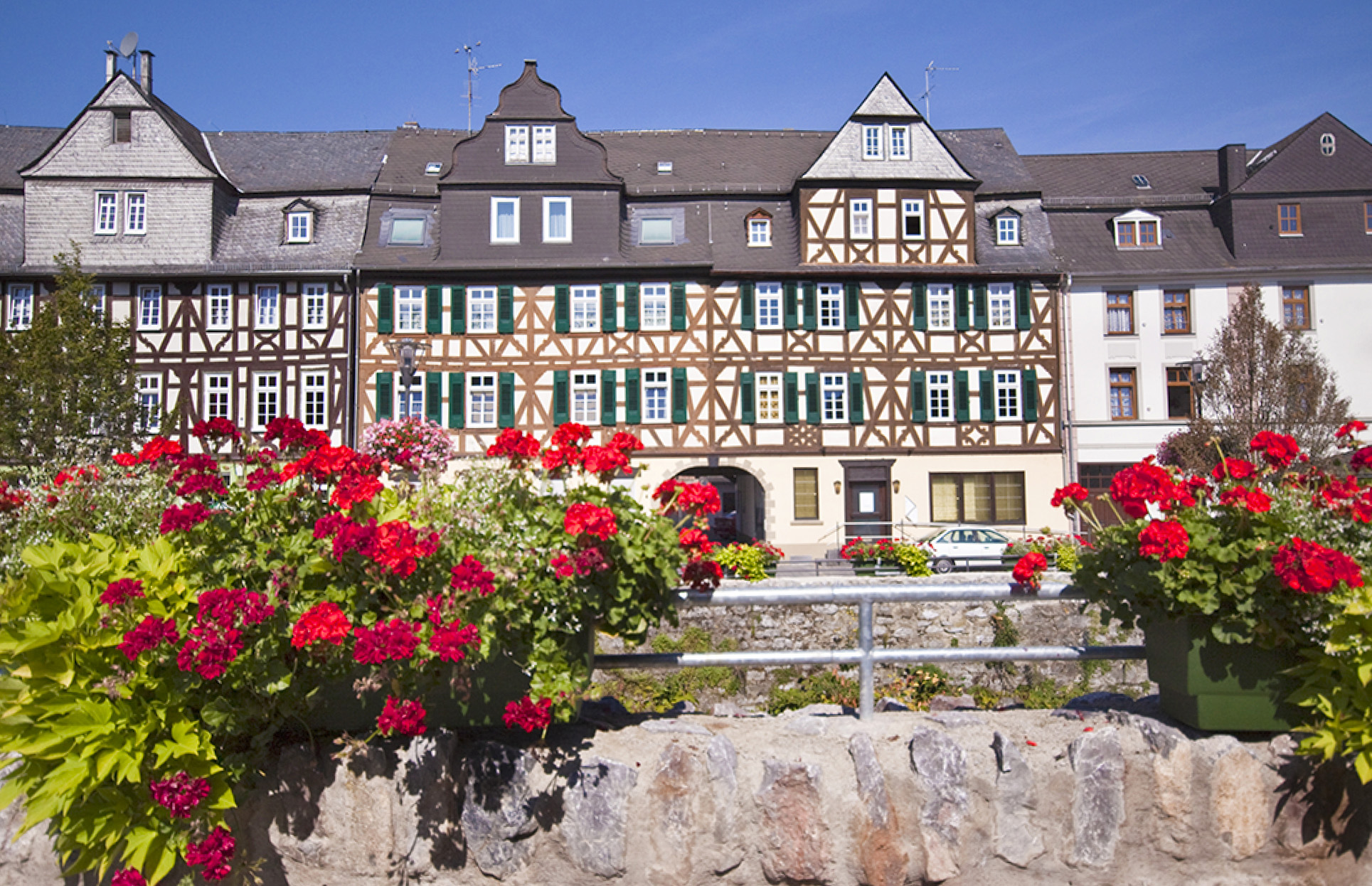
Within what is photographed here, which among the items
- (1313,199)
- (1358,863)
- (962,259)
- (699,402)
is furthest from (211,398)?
(1313,199)

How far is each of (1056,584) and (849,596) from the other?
746 mm

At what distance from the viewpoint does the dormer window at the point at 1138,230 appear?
26172 millimetres

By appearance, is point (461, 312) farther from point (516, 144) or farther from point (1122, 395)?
point (1122, 395)

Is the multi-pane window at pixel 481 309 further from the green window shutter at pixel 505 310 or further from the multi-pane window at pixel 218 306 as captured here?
the multi-pane window at pixel 218 306

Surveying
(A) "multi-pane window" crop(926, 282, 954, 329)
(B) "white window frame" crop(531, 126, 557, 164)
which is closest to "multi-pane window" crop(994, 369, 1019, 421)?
(A) "multi-pane window" crop(926, 282, 954, 329)

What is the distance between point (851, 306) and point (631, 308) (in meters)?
5.92

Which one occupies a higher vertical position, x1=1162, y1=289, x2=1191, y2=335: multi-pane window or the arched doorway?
x1=1162, y1=289, x2=1191, y2=335: multi-pane window

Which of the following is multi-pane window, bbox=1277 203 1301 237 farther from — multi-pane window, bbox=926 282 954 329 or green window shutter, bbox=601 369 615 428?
green window shutter, bbox=601 369 615 428

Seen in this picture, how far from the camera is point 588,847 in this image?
8.77 feet

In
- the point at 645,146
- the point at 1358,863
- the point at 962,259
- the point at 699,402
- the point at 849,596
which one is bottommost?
the point at 1358,863

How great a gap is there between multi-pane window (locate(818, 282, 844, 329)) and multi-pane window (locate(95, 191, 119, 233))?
18940mm

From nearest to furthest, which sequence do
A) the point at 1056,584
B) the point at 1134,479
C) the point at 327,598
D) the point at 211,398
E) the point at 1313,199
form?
1. the point at 327,598
2. the point at 1134,479
3. the point at 1056,584
4. the point at 211,398
5. the point at 1313,199

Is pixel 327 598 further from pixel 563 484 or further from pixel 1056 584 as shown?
pixel 1056 584

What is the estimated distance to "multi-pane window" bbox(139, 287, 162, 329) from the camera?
24.4 m
